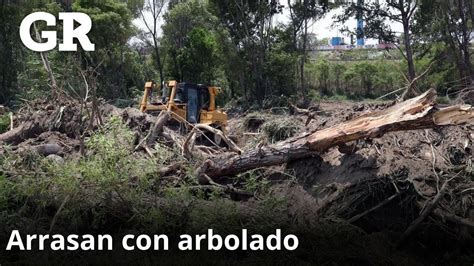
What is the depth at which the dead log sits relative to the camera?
6.62 metres

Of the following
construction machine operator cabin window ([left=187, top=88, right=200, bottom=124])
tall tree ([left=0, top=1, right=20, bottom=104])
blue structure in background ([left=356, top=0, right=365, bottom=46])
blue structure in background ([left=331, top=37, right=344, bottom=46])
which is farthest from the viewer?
blue structure in background ([left=331, top=37, right=344, bottom=46])

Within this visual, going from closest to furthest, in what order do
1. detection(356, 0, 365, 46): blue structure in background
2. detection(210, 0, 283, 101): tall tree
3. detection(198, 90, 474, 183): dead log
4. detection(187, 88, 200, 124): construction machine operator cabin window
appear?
detection(198, 90, 474, 183): dead log → detection(187, 88, 200, 124): construction machine operator cabin window → detection(356, 0, 365, 46): blue structure in background → detection(210, 0, 283, 101): tall tree

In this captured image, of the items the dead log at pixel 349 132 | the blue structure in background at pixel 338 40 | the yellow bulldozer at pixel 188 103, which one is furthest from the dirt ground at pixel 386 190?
the blue structure in background at pixel 338 40

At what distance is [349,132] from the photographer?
708 cm

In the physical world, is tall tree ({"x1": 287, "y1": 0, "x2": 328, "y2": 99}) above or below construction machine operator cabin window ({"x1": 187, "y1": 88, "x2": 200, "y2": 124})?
above

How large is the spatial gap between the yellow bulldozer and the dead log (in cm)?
486

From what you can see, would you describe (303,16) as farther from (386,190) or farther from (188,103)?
(386,190)

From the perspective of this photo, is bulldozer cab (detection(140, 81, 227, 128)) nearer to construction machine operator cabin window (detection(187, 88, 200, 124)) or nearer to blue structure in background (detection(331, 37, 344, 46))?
construction machine operator cabin window (detection(187, 88, 200, 124))

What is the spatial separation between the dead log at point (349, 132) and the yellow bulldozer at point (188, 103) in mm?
4857

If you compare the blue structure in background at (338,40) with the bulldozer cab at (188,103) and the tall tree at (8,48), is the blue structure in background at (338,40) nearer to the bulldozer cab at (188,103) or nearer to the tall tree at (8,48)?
the tall tree at (8,48)

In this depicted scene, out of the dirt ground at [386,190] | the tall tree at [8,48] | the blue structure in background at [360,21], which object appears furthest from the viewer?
the tall tree at [8,48]

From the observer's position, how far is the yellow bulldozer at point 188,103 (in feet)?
41.5

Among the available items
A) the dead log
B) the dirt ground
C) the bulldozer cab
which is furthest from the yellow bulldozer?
the dead log

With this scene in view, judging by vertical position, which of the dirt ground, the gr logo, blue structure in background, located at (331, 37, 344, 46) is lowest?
the dirt ground
